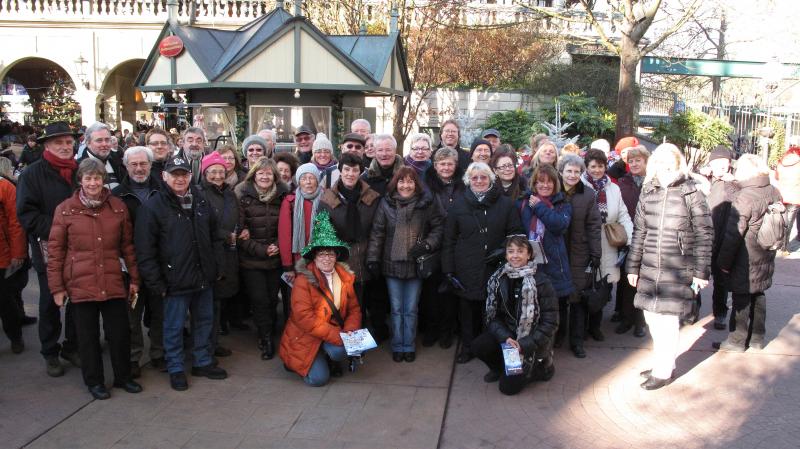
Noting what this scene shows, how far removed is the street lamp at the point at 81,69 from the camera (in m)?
25.0

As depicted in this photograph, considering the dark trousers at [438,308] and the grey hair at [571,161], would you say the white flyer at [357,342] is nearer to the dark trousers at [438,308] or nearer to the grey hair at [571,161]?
the dark trousers at [438,308]

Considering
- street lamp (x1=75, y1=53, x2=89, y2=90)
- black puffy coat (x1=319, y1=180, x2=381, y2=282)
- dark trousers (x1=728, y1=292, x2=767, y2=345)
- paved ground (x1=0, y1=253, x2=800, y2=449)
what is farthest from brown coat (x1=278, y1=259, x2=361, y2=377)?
street lamp (x1=75, y1=53, x2=89, y2=90)

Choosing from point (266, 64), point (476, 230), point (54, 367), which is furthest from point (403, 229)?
point (266, 64)

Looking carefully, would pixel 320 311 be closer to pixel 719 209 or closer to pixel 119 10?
pixel 719 209

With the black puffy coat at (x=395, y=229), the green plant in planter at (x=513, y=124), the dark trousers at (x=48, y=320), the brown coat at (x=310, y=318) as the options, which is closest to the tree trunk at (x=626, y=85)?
the green plant in planter at (x=513, y=124)

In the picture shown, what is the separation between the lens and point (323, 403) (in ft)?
15.9

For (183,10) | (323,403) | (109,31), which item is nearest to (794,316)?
(323,403)

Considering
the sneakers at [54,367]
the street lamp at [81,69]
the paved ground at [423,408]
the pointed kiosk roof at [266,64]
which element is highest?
the street lamp at [81,69]

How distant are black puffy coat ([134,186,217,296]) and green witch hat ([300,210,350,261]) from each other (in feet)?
2.51

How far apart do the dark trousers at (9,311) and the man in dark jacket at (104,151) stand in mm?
1135

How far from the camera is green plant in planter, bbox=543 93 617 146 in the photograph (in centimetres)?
1766

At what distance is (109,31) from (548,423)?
25.8 metres

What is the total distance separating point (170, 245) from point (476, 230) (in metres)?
2.27

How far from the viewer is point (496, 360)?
514cm
